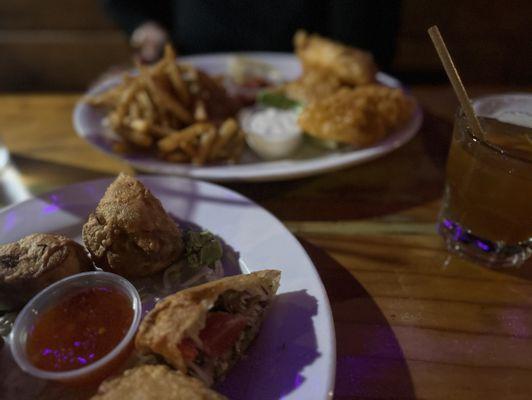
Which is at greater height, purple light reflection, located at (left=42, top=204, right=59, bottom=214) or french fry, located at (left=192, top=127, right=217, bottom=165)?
french fry, located at (left=192, top=127, right=217, bottom=165)

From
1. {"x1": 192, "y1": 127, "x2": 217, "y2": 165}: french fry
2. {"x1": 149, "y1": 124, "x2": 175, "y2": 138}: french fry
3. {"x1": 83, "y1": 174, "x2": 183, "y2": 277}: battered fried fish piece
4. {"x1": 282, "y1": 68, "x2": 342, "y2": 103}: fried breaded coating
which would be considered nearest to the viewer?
{"x1": 83, "y1": 174, "x2": 183, "y2": 277}: battered fried fish piece

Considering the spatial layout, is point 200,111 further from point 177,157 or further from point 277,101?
point 277,101

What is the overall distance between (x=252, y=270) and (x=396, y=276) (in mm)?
633

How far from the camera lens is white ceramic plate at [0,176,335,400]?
4.47ft

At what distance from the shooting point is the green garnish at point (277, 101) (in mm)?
3047

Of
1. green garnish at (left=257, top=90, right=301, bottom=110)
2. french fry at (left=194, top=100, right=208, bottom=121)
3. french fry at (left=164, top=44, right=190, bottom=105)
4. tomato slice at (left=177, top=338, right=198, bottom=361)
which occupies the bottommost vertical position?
tomato slice at (left=177, top=338, right=198, bottom=361)

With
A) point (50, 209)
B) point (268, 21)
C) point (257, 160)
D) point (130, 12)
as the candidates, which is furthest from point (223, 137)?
point (130, 12)

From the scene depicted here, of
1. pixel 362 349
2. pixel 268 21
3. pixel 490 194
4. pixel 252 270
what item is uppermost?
pixel 268 21

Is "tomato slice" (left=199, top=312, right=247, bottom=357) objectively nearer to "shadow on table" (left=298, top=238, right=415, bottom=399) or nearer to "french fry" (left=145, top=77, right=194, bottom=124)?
"shadow on table" (left=298, top=238, right=415, bottom=399)

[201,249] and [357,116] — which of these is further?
[357,116]

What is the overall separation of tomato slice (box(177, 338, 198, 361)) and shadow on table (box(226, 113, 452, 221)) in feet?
3.34

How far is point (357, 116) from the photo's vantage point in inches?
101

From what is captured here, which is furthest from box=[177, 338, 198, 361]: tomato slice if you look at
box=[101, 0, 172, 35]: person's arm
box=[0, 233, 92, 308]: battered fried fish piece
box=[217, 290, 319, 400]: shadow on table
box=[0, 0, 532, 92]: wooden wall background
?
box=[0, 0, 532, 92]: wooden wall background

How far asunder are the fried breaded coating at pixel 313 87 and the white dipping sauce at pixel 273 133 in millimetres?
264
